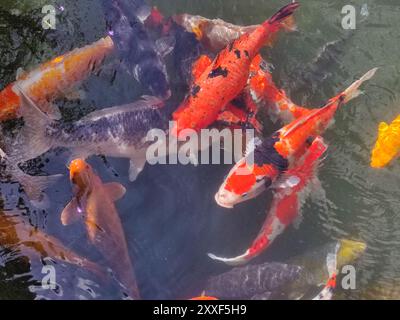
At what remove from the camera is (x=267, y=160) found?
3.95 metres

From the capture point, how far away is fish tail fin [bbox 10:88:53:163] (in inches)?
154

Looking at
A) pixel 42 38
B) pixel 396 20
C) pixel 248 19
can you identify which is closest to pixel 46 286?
pixel 42 38

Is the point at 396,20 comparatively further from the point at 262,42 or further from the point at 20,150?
the point at 20,150

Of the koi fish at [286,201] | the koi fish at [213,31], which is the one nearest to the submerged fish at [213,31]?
the koi fish at [213,31]

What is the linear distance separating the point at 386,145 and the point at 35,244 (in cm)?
301

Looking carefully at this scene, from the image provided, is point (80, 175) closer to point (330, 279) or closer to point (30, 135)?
point (30, 135)

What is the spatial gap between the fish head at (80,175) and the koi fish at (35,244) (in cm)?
49

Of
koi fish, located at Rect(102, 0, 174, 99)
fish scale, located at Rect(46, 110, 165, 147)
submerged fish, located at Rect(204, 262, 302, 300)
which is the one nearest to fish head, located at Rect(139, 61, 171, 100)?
koi fish, located at Rect(102, 0, 174, 99)

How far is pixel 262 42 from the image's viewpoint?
4.18 meters

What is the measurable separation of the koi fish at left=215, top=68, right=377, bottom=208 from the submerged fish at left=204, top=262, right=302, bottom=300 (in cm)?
57

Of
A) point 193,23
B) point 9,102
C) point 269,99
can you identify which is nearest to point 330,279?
point 269,99
